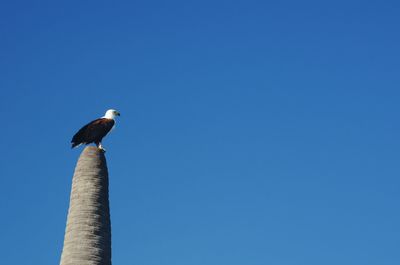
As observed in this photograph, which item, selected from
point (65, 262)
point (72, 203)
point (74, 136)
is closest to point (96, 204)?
point (72, 203)

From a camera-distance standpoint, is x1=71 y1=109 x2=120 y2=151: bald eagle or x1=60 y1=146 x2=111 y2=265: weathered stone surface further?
x1=71 y1=109 x2=120 y2=151: bald eagle

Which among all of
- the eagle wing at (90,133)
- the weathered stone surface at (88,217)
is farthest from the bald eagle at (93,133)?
the weathered stone surface at (88,217)

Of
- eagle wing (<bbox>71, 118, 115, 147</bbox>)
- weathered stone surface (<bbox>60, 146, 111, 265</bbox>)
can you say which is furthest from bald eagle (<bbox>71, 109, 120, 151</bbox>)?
weathered stone surface (<bbox>60, 146, 111, 265</bbox>)

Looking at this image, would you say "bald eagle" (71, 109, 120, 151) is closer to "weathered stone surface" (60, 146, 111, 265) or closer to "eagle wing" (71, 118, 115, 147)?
"eagle wing" (71, 118, 115, 147)

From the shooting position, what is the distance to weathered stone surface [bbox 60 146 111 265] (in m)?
11.2

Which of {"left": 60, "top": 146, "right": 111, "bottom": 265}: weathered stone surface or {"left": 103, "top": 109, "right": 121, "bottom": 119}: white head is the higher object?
{"left": 103, "top": 109, "right": 121, "bottom": 119}: white head

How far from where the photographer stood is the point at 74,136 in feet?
44.3

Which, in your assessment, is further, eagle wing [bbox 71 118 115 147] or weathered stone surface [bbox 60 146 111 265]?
eagle wing [bbox 71 118 115 147]

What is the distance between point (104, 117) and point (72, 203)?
288cm

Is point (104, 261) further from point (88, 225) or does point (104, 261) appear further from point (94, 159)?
point (94, 159)

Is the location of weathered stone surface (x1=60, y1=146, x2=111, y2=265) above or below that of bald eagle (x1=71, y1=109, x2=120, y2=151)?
below

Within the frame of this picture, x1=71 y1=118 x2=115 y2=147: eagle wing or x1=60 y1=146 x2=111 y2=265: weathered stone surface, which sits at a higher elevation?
x1=71 y1=118 x2=115 y2=147: eagle wing

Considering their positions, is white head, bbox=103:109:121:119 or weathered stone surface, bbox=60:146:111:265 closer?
weathered stone surface, bbox=60:146:111:265

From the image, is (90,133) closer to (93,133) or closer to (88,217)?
(93,133)
